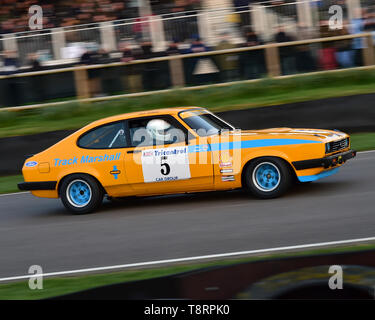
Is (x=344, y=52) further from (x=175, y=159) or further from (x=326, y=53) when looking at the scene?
(x=175, y=159)

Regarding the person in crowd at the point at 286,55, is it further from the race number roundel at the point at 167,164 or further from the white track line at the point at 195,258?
the white track line at the point at 195,258

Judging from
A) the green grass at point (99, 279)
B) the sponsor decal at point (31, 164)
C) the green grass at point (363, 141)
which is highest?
the sponsor decal at point (31, 164)

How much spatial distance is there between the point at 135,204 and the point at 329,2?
913cm

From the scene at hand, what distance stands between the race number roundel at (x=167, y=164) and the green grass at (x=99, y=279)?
2.62m

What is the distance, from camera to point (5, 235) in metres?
8.80

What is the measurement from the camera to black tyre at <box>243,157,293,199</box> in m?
8.55

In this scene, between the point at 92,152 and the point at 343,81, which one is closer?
the point at 92,152

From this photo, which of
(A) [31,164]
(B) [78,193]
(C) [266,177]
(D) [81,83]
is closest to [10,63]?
(D) [81,83]

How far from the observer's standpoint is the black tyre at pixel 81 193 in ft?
30.7

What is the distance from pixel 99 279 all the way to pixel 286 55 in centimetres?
1190

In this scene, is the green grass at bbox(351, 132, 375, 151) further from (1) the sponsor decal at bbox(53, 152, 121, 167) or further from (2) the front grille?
(1) the sponsor decal at bbox(53, 152, 121, 167)

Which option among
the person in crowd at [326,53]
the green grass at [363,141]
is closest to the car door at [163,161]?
the green grass at [363,141]
